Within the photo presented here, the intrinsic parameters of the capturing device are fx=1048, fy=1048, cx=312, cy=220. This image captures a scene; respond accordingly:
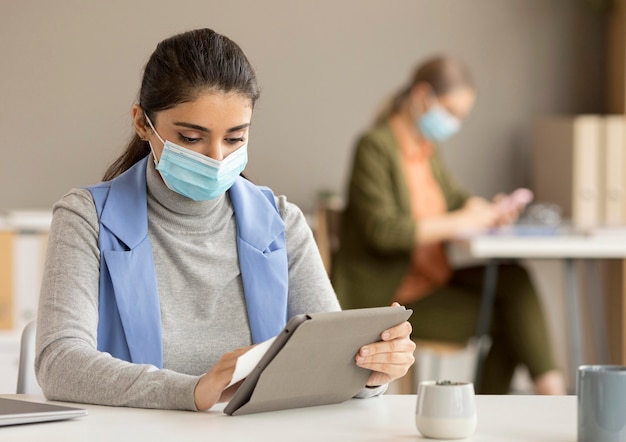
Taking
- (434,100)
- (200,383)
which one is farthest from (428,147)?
(200,383)

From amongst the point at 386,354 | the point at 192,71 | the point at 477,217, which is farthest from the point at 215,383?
the point at 477,217

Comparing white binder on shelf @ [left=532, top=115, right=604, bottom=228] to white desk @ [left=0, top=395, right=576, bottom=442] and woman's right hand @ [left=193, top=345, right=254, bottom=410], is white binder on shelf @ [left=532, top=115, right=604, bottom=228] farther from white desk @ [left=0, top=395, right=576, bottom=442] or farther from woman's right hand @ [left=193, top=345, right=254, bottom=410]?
woman's right hand @ [left=193, top=345, right=254, bottom=410]

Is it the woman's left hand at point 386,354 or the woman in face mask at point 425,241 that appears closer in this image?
the woman's left hand at point 386,354

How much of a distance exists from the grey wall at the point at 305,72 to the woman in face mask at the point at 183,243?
7.68 feet

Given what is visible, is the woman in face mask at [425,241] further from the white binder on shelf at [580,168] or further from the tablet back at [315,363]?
the tablet back at [315,363]

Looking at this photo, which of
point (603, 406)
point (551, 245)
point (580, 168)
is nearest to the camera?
point (603, 406)

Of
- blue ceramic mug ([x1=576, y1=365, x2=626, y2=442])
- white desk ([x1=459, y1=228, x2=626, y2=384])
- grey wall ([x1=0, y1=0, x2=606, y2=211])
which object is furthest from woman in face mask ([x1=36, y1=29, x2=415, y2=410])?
grey wall ([x1=0, y1=0, x2=606, y2=211])

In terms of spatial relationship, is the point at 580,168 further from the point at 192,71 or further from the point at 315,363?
the point at 315,363

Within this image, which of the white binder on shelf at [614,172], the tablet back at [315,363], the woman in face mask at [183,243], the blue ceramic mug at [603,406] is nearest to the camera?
the blue ceramic mug at [603,406]

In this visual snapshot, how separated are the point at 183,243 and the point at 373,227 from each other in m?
1.91

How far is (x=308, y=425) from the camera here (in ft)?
3.96

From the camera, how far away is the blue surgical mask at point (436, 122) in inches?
150

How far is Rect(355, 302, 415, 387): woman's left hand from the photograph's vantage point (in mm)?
1326

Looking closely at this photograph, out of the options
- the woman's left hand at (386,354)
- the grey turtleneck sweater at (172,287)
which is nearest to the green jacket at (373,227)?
the grey turtleneck sweater at (172,287)
